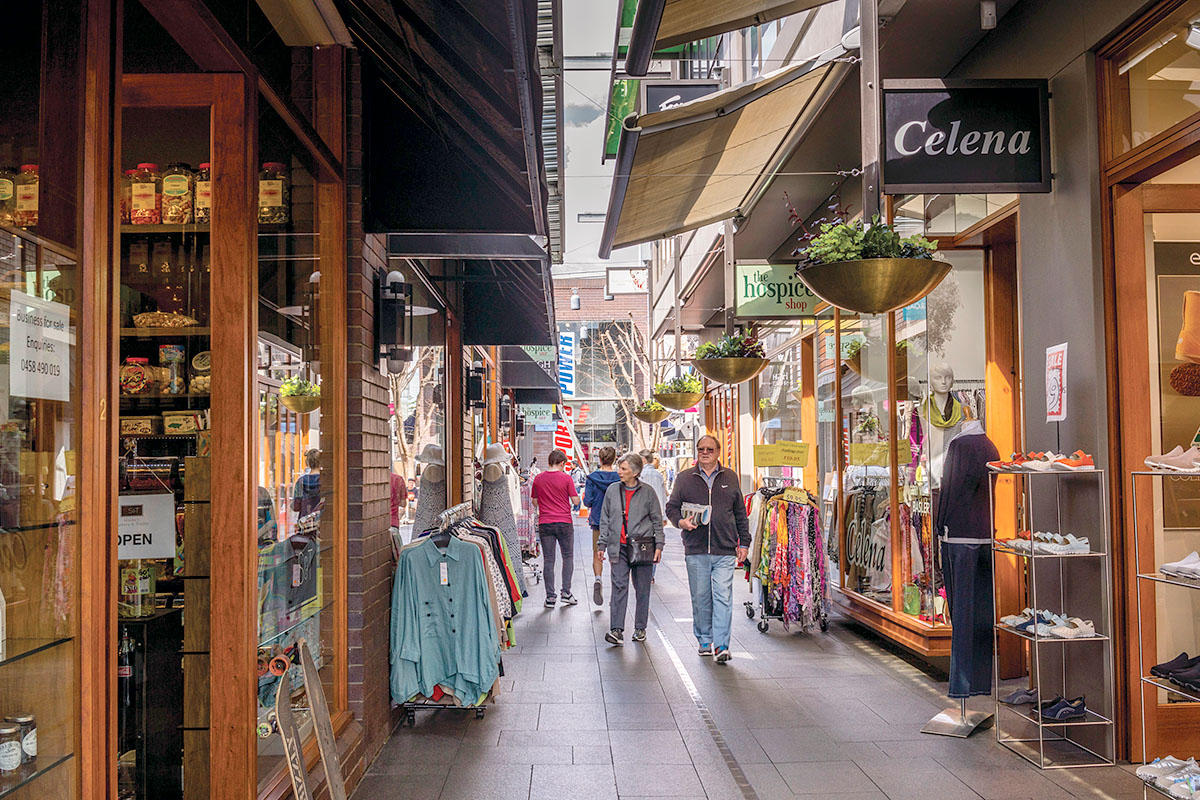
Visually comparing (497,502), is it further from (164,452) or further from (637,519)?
(164,452)

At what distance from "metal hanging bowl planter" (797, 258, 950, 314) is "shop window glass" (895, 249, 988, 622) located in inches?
127

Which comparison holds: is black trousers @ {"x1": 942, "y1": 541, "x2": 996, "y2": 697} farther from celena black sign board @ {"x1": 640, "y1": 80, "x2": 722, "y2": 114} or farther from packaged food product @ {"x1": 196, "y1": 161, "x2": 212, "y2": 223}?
packaged food product @ {"x1": 196, "y1": 161, "x2": 212, "y2": 223}

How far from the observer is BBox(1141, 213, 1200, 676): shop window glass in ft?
17.2

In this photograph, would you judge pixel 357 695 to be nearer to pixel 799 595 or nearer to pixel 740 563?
pixel 740 563

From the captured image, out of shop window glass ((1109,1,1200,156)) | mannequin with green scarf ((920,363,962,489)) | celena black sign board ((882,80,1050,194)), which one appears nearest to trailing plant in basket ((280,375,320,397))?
celena black sign board ((882,80,1050,194))

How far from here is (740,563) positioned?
346 inches

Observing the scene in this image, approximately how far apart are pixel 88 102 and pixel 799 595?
8.00 meters

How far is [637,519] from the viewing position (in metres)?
9.15

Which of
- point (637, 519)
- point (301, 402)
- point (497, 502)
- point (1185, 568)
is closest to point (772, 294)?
point (637, 519)

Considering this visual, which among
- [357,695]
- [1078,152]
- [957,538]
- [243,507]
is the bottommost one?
[357,695]

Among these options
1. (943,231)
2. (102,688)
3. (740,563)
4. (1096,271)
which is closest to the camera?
(102,688)

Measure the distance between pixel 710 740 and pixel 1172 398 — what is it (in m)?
3.17

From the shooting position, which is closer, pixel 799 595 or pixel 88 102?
pixel 88 102

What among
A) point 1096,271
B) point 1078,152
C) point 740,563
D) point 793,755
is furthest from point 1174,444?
point 740,563
